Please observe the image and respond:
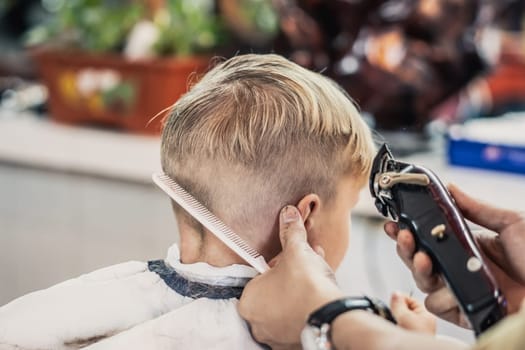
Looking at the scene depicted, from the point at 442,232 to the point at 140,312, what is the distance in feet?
1.06

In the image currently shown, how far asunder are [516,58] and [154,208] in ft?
3.07

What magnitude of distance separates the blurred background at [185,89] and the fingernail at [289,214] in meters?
0.65

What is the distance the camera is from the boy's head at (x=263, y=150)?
83 centimetres

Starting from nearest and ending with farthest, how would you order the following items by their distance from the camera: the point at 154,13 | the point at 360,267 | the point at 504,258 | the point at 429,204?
the point at 429,204
the point at 504,258
the point at 360,267
the point at 154,13

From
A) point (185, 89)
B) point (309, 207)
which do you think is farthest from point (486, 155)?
point (309, 207)

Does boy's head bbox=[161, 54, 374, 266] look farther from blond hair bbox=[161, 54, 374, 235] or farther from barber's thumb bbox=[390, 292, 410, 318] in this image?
barber's thumb bbox=[390, 292, 410, 318]

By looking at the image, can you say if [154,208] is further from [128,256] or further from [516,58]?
[516,58]

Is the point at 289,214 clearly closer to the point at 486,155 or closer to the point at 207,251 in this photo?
the point at 207,251

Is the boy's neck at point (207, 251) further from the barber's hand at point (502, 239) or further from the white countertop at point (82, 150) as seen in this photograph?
the white countertop at point (82, 150)

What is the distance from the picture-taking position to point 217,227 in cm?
82

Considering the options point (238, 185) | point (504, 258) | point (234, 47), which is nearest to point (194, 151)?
point (238, 185)

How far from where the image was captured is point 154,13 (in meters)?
1.98

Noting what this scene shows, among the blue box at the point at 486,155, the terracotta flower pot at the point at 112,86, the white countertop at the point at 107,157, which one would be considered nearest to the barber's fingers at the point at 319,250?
the white countertop at the point at 107,157

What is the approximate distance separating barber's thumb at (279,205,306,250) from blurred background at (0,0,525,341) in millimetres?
657
